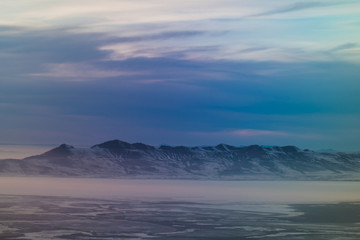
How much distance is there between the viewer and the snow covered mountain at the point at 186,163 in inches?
6314

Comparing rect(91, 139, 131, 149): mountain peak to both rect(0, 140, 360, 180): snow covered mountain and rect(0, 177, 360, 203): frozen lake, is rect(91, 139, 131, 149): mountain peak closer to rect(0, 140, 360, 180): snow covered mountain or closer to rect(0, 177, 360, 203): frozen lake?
rect(0, 140, 360, 180): snow covered mountain

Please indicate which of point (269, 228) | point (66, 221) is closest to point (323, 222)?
point (269, 228)

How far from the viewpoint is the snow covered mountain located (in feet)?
526

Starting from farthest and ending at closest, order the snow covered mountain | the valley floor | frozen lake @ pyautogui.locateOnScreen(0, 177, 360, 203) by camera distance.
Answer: the snow covered mountain
frozen lake @ pyautogui.locateOnScreen(0, 177, 360, 203)
the valley floor

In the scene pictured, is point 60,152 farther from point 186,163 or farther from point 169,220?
point 169,220

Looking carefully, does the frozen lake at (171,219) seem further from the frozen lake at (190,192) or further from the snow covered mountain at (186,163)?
the snow covered mountain at (186,163)

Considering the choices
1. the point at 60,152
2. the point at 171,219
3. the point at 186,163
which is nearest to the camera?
the point at 171,219

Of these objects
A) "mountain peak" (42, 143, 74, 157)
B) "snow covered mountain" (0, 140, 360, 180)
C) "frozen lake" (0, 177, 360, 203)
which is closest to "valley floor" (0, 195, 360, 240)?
"frozen lake" (0, 177, 360, 203)

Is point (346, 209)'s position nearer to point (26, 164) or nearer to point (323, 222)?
point (323, 222)

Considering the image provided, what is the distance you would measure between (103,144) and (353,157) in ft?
247

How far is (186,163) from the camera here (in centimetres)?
18262

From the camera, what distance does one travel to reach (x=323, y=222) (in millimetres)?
54188

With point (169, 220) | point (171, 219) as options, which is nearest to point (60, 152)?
point (171, 219)

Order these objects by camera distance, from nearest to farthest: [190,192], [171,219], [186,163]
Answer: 1. [171,219]
2. [190,192]
3. [186,163]
